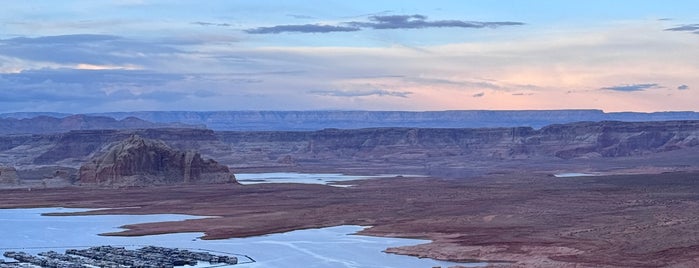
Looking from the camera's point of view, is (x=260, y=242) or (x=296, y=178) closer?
(x=260, y=242)

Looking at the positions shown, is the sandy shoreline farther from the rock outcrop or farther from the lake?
the lake

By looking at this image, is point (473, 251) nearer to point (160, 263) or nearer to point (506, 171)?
point (160, 263)

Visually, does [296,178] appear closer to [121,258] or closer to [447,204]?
[447,204]

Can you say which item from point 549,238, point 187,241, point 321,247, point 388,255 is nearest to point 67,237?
point 187,241

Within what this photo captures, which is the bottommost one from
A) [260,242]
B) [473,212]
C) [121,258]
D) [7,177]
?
[260,242]

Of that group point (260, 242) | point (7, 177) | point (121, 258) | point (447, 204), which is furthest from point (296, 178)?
point (121, 258)

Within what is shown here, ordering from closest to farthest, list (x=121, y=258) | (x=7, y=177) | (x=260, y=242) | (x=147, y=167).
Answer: (x=121, y=258), (x=260, y=242), (x=7, y=177), (x=147, y=167)

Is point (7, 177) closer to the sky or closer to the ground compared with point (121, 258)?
closer to the sky
